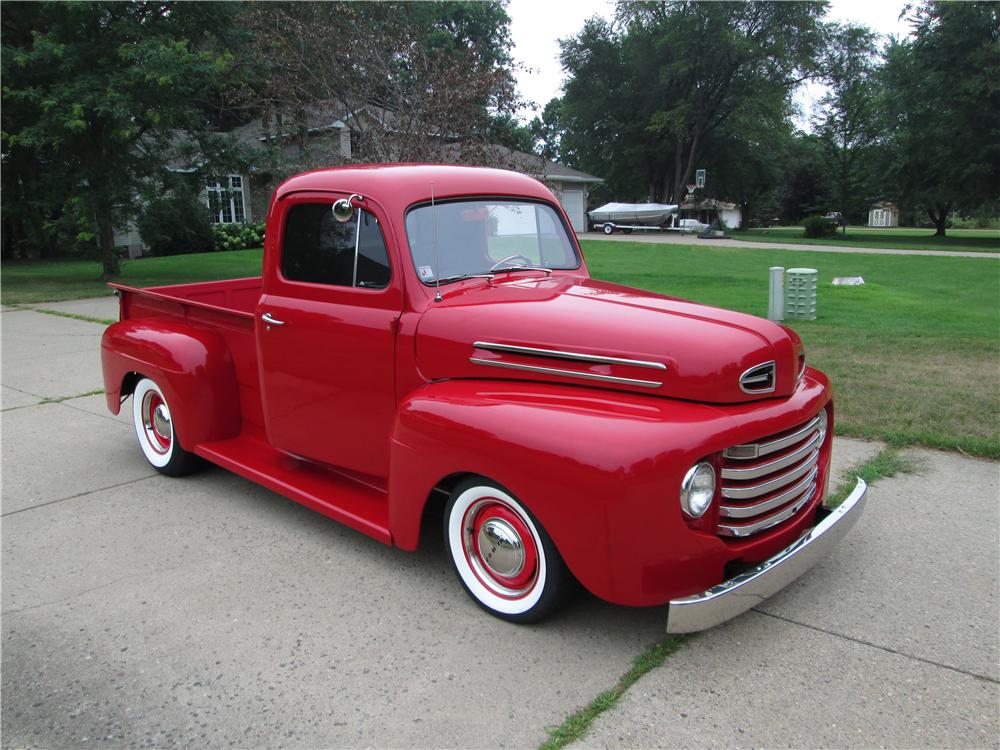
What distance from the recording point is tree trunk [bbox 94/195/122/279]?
1611 centimetres

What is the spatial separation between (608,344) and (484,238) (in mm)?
1165

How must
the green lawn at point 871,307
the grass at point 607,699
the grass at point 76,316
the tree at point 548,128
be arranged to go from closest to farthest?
the grass at point 607,699
the green lawn at point 871,307
the grass at point 76,316
the tree at point 548,128

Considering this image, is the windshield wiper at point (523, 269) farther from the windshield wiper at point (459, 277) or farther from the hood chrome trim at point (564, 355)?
the hood chrome trim at point (564, 355)

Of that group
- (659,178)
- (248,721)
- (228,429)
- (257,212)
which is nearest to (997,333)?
(228,429)

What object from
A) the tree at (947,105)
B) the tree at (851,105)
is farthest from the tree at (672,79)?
the tree at (947,105)

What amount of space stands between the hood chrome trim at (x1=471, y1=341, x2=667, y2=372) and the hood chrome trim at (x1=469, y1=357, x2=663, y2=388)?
0.01 m

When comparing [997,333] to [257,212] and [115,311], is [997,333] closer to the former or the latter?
[115,311]

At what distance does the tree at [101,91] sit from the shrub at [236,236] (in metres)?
10.4

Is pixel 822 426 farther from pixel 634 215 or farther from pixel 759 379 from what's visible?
pixel 634 215

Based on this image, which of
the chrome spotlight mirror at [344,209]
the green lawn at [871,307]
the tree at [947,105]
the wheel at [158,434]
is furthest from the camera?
the tree at [947,105]

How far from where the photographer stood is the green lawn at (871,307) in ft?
19.3

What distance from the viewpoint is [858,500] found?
335 centimetres

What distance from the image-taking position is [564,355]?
10.1 ft

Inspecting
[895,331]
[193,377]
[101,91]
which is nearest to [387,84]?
[101,91]
